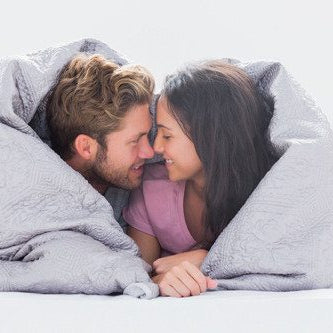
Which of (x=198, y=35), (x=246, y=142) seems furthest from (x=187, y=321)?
(x=198, y=35)

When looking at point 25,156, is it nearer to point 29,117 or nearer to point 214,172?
point 29,117

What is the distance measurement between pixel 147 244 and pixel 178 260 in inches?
6.5

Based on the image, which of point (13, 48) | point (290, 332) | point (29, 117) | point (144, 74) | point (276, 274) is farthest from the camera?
point (13, 48)

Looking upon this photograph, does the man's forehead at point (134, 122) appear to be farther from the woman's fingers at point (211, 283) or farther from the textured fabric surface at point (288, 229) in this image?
the woman's fingers at point (211, 283)

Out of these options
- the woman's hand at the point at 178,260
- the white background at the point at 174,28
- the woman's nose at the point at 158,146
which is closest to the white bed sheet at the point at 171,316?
the woman's hand at the point at 178,260

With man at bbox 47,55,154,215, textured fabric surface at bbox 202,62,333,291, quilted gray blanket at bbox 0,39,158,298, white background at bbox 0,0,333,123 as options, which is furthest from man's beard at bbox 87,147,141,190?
white background at bbox 0,0,333,123

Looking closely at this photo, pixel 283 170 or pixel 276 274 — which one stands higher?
pixel 283 170

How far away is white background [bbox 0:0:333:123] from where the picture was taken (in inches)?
70.7

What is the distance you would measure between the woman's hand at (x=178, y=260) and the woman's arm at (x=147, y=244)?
14 cm

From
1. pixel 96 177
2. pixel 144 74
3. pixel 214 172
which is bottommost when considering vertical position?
pixel 96 177

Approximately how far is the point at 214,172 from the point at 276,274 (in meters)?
0.26

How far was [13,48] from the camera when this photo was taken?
1796mm

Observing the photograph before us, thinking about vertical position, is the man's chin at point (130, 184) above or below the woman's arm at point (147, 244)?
above

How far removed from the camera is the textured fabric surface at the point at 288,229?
118 centimetres
